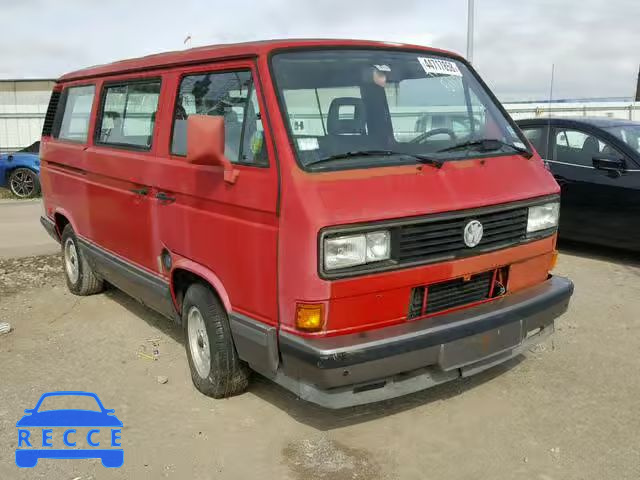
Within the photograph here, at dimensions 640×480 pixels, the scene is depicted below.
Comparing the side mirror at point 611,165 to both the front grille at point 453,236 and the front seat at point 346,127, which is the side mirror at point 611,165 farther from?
the front seat at point 346,127

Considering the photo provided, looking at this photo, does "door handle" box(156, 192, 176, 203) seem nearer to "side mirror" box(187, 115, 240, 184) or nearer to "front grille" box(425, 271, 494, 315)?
"side mirror" box(187, 115, 240, 184)

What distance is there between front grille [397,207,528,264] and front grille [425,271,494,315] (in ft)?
0.60

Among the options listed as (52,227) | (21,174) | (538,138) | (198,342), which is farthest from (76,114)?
(21,174)

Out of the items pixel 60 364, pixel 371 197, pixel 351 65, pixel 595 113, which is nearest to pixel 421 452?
pixel 371 197

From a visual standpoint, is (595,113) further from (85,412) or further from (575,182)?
(85,412)

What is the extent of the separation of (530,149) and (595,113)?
13.3m

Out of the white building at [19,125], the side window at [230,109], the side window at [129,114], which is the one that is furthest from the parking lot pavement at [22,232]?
the white building at [19,125]

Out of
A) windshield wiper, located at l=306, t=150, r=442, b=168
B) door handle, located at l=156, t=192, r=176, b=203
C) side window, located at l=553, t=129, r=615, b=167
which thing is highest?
windshield wiper, located at l=306, t=150, r=442, b=168

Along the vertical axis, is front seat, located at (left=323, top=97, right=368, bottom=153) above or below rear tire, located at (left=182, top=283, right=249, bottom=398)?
above

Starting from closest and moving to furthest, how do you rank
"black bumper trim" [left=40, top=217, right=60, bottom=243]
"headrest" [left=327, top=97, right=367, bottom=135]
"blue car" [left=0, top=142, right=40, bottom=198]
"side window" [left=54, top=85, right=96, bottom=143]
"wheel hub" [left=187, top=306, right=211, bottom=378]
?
"headrest" [left=327, top=97, right=367, bottom=135], "wheel hub" [left=187, top=306, right=211, bottom=378], "side window" [left=54, top=85, right=96, bottom=143], "black bumper trim" [left=40, top=217, right=60, bottom=243], "blue car" [left=0, top=142, right=40, bottom=198]

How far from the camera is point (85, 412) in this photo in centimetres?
390

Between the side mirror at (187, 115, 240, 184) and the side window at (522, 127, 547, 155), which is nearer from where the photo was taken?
the side mirror at (187, 115, 240, 184)

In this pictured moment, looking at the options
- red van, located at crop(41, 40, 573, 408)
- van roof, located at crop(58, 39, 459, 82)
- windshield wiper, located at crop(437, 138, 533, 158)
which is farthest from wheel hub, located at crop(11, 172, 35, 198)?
windshield wiper, located at crop(437, 138, 533, 158)

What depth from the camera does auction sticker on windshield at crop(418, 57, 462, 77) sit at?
4.11 m
